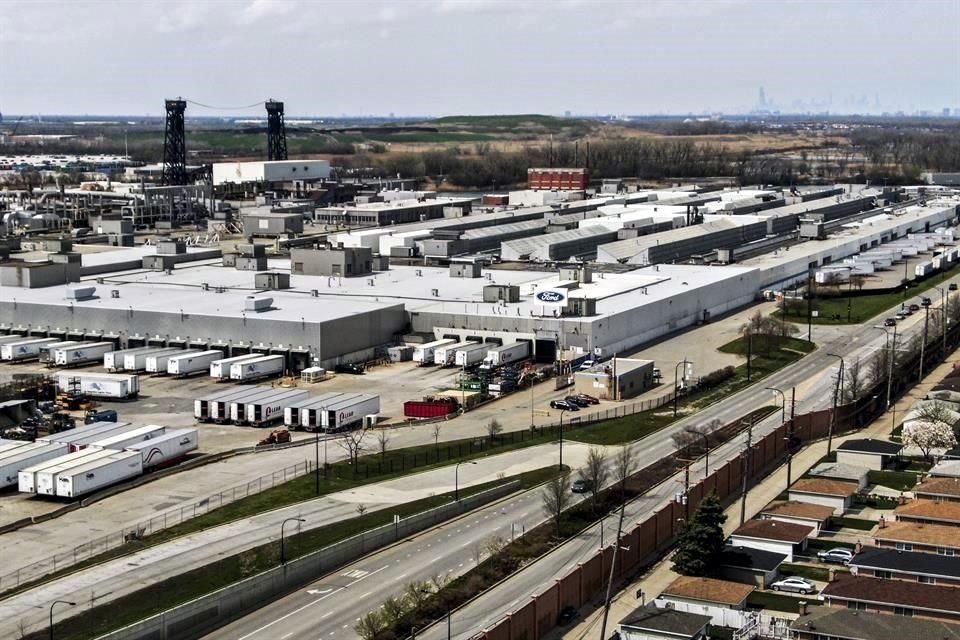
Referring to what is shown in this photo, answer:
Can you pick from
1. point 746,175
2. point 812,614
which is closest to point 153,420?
point 812,614

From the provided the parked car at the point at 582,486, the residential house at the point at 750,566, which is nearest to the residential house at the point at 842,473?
the parked car at the point at 582,486

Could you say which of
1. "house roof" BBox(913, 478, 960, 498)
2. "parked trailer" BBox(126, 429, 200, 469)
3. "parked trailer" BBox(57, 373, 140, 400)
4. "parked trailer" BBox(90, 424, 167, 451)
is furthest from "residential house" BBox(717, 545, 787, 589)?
"parked trailer" BBox(57, 373, 140, 400)

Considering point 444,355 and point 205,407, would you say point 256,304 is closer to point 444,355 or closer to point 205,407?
point 444,355

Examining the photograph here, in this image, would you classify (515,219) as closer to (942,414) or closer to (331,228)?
(331,228)

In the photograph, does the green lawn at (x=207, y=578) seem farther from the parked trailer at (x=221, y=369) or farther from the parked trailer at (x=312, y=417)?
the parked trailer at (x=221, y=369)

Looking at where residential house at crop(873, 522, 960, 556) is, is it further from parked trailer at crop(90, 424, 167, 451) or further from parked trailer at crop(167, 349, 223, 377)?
parked trailer at crop(167, 349, 223, 377)

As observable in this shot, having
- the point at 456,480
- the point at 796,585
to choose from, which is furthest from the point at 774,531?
the point at 456,480

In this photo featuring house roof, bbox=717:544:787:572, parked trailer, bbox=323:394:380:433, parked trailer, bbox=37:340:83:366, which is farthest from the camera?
parked trailer, bbox=37:340:83:366
